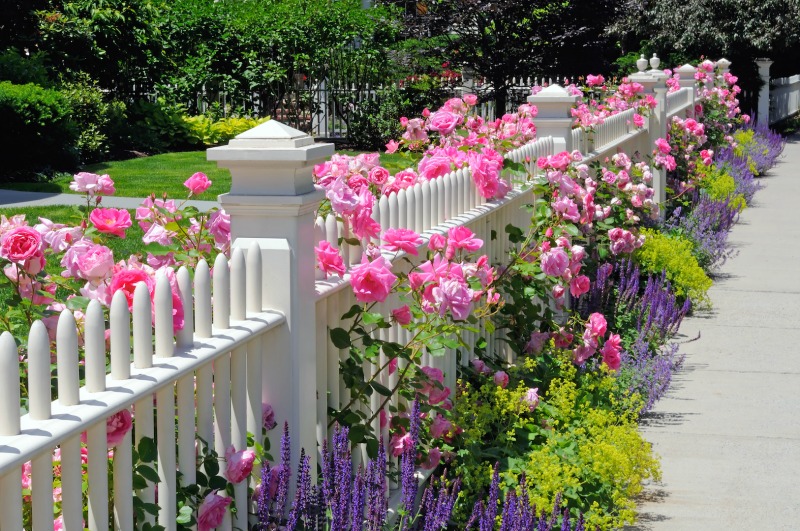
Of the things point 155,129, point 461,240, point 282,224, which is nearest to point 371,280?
point 282,224

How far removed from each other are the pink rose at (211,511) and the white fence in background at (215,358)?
74 millimetres

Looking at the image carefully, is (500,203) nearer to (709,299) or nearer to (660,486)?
(660,486)

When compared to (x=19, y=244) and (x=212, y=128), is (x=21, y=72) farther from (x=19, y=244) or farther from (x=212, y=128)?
(x=19, y=244)

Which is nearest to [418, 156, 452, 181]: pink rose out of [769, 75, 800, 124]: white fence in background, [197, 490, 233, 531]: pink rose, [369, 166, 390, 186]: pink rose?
[369, 166, 390, 186]: pink rose

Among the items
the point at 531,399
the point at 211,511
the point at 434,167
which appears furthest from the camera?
the point at 434,167

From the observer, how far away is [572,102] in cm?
723

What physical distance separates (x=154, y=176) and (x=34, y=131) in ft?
4.75

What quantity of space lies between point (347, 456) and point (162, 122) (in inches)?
590

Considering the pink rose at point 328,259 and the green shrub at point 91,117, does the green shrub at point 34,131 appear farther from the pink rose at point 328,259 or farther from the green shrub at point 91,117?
the pink rose at point 328,259

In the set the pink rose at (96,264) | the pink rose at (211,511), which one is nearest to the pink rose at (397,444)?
the pink rose at (211,511)

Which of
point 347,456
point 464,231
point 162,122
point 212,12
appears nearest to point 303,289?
point 347,456

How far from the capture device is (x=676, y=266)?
8.42 metres

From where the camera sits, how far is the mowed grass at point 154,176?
12539 mm

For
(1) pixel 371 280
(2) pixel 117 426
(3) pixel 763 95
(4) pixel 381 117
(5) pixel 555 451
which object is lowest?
(5) pixel 555 451
